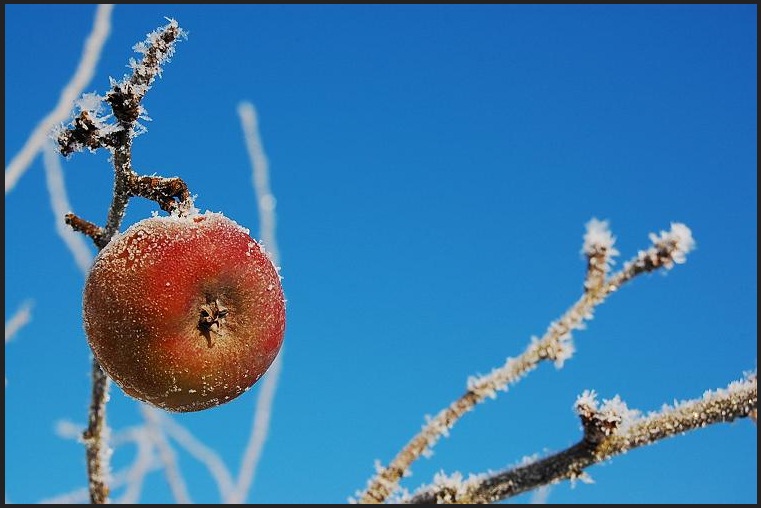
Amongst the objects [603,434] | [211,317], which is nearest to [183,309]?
[211,317]

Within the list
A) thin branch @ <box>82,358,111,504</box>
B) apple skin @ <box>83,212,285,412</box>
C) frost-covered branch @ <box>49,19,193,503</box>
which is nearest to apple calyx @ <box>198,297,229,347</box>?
apple skin @ <box>83,212,285,412</box>

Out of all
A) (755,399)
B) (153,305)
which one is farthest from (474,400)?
(153,305)

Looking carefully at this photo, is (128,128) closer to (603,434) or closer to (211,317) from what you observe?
(211,317)

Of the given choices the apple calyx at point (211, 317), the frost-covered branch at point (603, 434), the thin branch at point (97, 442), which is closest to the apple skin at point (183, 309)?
the apple calyx at point (211, 317)

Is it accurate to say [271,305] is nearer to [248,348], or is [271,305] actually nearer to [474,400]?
[248,348]

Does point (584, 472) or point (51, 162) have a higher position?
point (51, 162)
